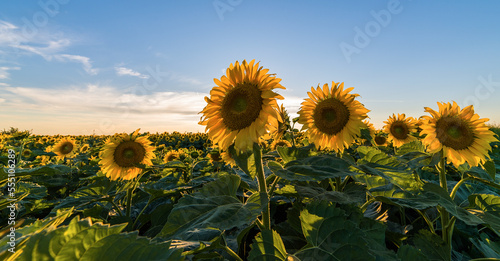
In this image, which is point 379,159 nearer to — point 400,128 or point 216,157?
point 400,128

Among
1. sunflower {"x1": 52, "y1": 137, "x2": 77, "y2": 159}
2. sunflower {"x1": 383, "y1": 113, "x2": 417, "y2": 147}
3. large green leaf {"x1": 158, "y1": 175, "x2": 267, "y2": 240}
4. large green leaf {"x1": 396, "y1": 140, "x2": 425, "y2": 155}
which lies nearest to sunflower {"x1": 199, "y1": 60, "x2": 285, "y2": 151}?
large green leaf {"x1": 158, "y1": 175, "x2": 267, "y2": 240}

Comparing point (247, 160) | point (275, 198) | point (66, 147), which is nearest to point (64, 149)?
point (66, 147)

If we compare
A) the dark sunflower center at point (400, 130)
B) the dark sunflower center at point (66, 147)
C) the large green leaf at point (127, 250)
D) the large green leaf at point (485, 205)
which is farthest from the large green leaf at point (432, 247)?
the dark sunflower center at point (66, 147)

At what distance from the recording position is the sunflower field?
0.62m

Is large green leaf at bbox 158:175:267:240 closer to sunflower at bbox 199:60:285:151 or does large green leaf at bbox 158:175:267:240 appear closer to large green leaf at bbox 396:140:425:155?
sunflower at bbox 199:60:285:151

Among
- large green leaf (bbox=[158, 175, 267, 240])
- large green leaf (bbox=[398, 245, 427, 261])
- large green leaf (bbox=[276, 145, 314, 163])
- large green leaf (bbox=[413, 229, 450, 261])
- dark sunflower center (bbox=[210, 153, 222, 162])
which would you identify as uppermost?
large green leaf (bbox=[276, 145, 314, 163])

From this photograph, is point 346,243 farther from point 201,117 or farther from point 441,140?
point 441,140

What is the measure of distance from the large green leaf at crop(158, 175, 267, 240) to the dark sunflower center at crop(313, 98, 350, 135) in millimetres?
1585

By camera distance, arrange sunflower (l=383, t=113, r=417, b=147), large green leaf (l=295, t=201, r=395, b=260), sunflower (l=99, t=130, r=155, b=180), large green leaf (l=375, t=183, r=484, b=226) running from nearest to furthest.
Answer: large green leaf (l=295, t=201, r=395, b=260) → large green leaf (l=375, t=183, r=484, b=226) → sunflower (l=99, t=130, r=155, b=180) → sunflower (l=383, t=113, r=417, b=147)

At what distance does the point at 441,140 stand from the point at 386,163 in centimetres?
78

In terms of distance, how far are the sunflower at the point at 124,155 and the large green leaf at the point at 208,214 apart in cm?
204

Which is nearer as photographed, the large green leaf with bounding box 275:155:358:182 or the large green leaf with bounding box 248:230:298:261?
the large green leaf with bounding box 248:230:298:261

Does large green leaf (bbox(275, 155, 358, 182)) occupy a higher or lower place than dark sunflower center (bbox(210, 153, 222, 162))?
higher

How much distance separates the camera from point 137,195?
9.16 feet
